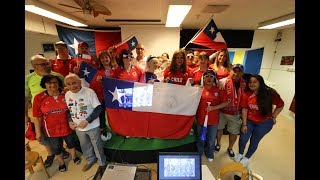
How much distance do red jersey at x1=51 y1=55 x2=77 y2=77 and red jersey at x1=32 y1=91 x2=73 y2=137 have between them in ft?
3.31

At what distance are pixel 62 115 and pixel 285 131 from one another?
5.25 m

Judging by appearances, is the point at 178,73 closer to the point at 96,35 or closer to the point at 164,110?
the point at 164,110

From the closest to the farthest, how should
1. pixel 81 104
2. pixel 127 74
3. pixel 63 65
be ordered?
pixel 81 104, pixel 127 74, pixel 63 65

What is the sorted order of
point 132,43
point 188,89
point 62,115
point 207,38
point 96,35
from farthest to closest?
point 96,35
point 132,43
point 207,38
point 188,89
point 62,115

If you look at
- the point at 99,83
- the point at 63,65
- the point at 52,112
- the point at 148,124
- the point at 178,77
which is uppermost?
the point at 63,65

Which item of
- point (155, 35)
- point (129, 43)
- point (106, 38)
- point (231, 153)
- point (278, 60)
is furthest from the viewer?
point (106, 38)

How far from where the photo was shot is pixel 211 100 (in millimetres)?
2643

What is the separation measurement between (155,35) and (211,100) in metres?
4.60

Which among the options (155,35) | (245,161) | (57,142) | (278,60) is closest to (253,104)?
(245,161)

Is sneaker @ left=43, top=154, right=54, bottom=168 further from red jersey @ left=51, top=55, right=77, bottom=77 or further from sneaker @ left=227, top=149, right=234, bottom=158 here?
sneaker @ left=227, top=149, right=234, bottom=158

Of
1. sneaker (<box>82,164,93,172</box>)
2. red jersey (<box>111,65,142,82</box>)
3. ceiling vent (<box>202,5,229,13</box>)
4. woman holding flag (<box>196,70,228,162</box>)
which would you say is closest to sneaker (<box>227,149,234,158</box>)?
woman holding flag (<box>196,70,228,162</box>)

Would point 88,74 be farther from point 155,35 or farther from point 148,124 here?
point 155,35
